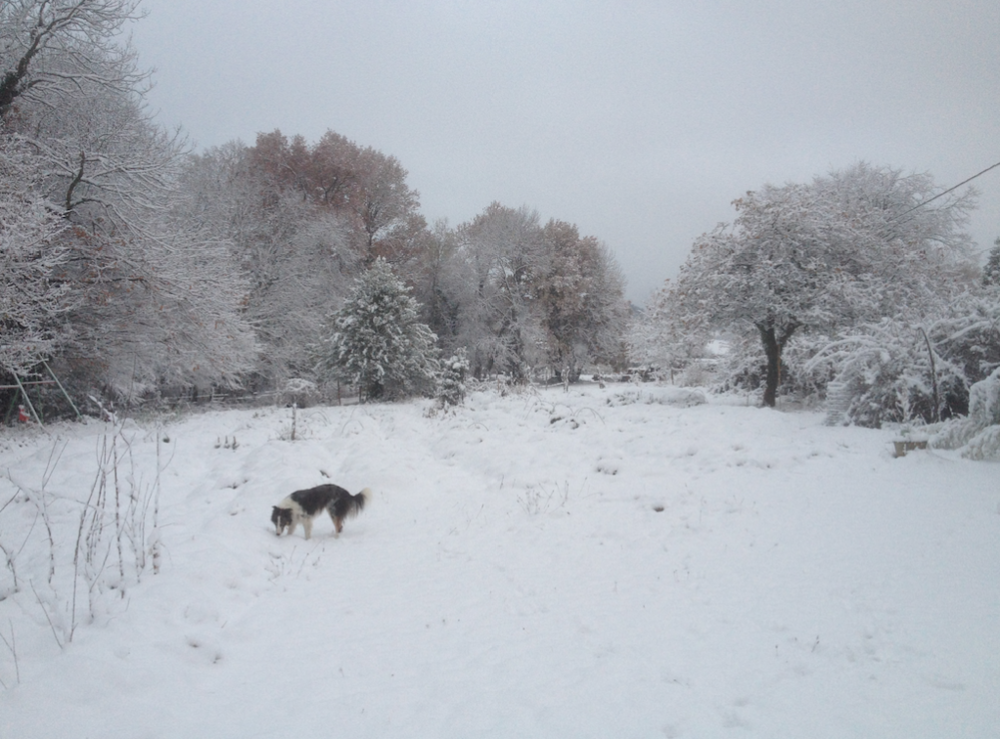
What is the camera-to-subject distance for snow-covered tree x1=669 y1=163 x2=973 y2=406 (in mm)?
11766

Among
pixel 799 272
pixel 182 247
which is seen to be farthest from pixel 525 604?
pixel 182 247

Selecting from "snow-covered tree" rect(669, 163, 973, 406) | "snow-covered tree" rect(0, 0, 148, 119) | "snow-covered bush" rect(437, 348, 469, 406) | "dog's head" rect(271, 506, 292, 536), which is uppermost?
"snow-covered tree" rect(0, 0, 148, 119)

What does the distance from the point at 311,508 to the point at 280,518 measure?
344 millimetres

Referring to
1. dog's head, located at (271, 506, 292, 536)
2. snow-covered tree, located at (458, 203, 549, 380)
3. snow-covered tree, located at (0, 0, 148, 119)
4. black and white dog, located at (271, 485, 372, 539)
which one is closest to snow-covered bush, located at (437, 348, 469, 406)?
black and white dog, located at (271, 485, 372, 539)

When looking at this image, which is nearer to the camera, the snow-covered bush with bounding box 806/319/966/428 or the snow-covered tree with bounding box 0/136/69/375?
the snow-covered tree with bounding box 0/136/69/375

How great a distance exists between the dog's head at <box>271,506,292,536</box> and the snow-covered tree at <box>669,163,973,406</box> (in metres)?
11.0

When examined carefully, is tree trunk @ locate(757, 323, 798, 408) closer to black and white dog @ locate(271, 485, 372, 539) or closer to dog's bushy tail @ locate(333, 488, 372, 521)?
dog's bushy tail @ locate(333, 488, 372, 521)

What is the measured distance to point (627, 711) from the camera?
8.74 feet

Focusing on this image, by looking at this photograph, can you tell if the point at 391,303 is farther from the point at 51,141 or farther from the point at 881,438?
the point at 881,438

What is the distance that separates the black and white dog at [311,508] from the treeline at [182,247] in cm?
226

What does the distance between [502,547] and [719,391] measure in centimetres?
1404

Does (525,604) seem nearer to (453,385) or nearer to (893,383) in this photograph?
A: (893,383)

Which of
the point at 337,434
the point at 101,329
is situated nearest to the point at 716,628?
the point at 337,434

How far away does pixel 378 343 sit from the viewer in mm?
17016
